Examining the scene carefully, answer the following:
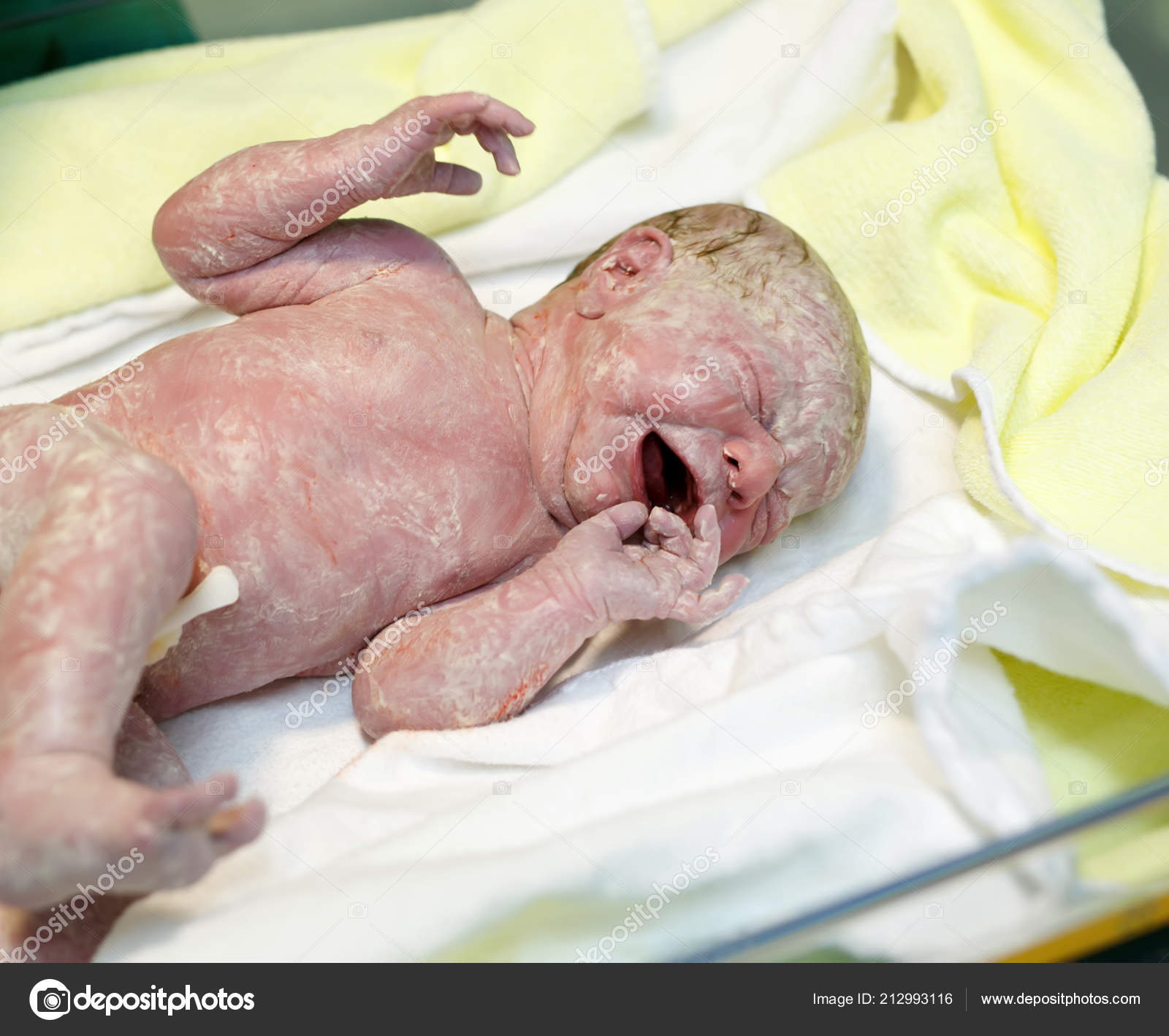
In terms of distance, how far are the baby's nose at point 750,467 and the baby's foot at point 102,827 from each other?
0.68 m

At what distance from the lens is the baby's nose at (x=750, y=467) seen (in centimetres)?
127

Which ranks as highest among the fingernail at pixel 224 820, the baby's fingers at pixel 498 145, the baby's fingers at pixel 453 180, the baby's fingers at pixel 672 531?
the baby's fingers at pixel 498 145

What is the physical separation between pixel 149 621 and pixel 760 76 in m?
1.39

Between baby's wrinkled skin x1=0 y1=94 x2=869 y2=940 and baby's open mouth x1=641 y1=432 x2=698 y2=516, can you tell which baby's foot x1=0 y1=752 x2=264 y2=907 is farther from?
baby's open mouth x1=641 y1=432 x2=698 y2=516

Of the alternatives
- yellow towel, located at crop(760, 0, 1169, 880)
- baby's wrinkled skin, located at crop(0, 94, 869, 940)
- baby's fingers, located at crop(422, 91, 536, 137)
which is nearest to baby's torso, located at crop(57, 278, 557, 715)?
baby's wrinkled skin, located at crop(0, 94, 869, 940)

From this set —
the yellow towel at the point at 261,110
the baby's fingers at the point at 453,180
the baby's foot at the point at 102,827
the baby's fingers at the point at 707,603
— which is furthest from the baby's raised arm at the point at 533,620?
the yellow towel at the point at 261,110

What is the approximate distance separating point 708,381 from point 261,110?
91 centimetres

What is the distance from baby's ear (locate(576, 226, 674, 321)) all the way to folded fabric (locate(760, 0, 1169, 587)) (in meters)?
0.41

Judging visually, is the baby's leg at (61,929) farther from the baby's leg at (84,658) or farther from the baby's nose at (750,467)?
the baby's nose at (750,467)

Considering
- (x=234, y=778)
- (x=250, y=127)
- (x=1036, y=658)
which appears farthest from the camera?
(x=250, y=127)

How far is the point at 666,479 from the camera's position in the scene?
1.43 meters

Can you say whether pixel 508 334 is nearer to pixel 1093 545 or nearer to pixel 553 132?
pixel 553 132

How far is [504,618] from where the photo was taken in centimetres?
123

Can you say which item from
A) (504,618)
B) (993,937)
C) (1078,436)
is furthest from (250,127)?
(993,937)
